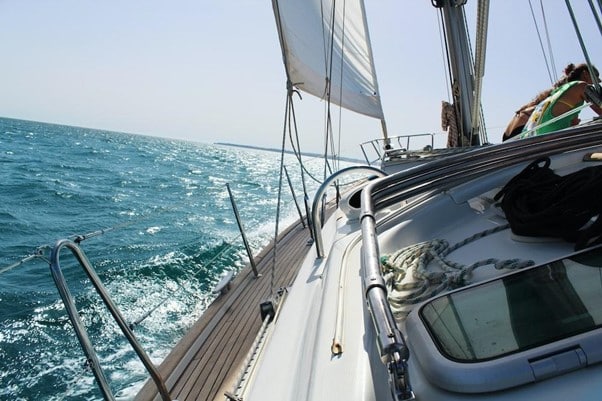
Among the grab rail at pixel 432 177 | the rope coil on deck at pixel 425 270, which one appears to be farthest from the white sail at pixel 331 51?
Answer: the rope coil on deck at pixel 425 270

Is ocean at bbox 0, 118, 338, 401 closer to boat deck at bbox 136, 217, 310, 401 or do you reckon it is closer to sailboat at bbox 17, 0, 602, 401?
boat deck at bbox 136, 217, 310, 401

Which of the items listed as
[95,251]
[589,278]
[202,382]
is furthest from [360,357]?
[95,251]

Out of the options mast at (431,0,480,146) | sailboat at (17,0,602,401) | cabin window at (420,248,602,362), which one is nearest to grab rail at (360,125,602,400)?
sailboat at (17,0,602,401)

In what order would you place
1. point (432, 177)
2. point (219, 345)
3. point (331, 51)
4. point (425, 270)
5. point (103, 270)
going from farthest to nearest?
point (103, 270), point (331, 51), point (219, 345), point (432, 177), point (425, 270)

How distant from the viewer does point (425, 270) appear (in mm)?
1224

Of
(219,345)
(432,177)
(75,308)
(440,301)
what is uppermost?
(432,177)

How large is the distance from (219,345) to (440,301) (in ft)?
6.02

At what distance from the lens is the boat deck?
6.48 ft

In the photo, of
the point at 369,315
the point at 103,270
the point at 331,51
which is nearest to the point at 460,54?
the point at 331,51

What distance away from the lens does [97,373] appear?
51.5 inches

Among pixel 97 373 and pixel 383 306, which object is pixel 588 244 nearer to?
pixel 383 306

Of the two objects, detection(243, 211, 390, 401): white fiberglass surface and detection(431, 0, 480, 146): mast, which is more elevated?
detection(431, 0, 480, 146): mast

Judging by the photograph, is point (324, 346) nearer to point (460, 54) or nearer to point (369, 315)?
point (369, 315)

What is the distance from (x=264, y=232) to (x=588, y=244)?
6.61 metres
